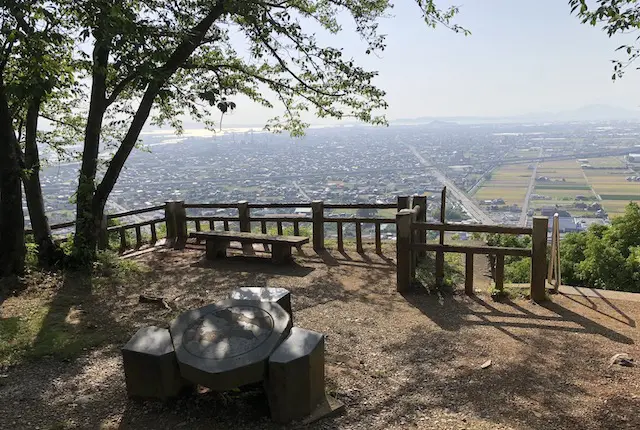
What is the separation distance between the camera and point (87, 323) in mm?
5324

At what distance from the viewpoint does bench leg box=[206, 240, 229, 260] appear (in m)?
8.80

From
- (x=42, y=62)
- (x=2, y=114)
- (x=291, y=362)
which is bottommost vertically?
(x=291, y=362)

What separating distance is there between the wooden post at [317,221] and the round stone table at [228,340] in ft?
17.2

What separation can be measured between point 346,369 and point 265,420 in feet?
3.74

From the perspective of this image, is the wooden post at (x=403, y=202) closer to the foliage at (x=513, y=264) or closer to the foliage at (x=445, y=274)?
the foliage at (x=445, y=274)

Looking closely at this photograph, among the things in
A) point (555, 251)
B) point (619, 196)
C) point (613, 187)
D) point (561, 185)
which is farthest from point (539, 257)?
point (561, 185)

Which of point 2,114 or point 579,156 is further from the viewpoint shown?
point 579,156

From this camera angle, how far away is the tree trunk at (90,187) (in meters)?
7.37

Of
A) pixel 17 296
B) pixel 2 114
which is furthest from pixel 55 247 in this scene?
pixel 2 114

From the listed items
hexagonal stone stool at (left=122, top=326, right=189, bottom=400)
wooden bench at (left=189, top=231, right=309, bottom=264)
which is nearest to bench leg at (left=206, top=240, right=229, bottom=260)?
wooden bench at (left=189, top=231, right=309, bottom=264)

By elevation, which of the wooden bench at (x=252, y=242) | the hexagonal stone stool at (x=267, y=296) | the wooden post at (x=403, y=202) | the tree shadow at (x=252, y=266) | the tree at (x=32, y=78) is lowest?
the tree shadow at (x=252, y=266)

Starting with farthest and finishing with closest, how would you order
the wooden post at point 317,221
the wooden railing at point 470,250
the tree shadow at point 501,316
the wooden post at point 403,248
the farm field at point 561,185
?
the farm field at point 561,185
the wooden post at point 317,221
the wooden post at point 403,248
the wooden railing at point 470,250
the tree shadow at point 501,316

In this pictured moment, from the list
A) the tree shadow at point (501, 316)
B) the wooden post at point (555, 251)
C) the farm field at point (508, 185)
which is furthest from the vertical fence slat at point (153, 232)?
the farm field at point (508, 185)

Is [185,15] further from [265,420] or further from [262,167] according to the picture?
[262,167]
